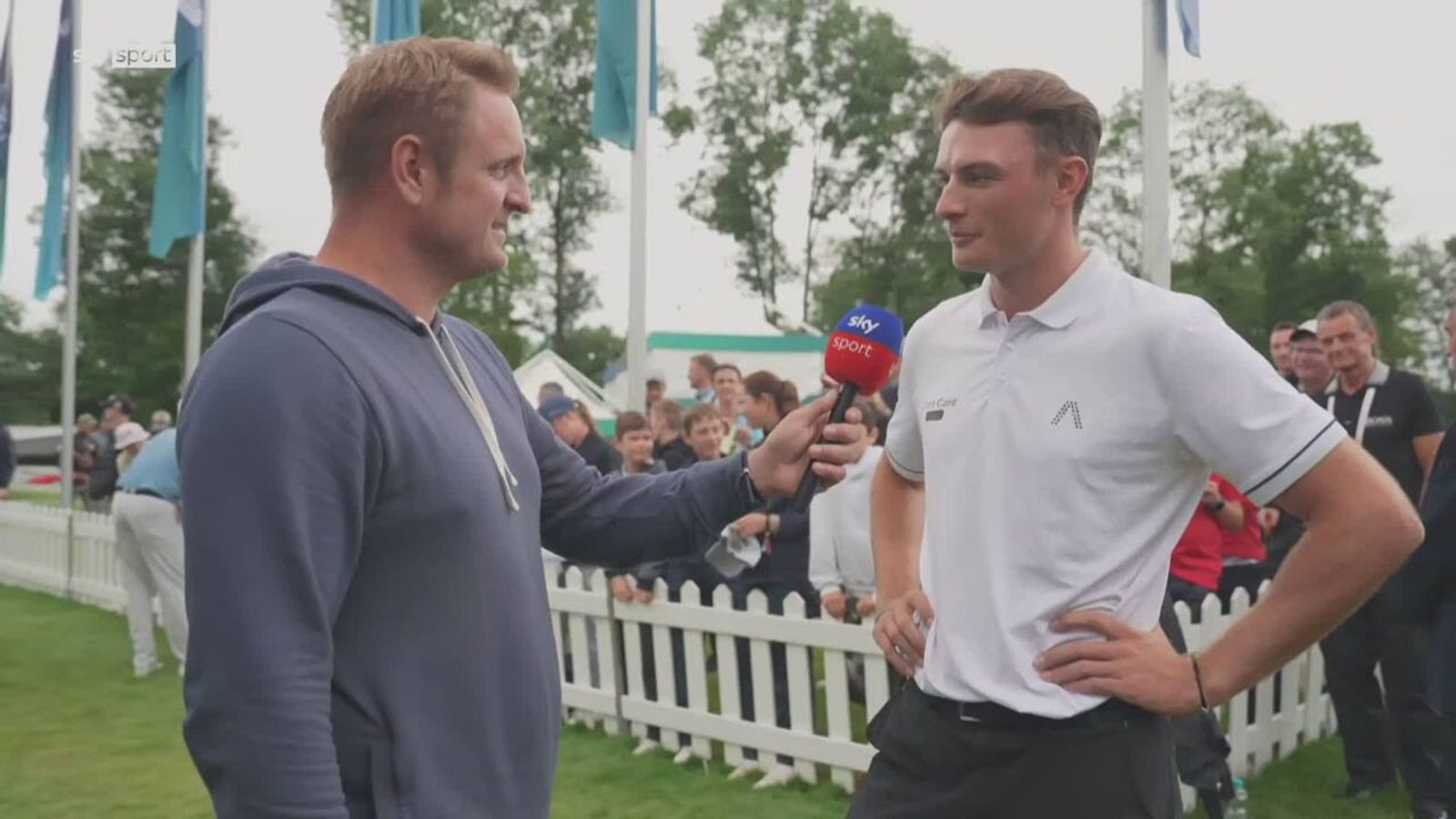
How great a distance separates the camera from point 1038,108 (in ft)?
8.03

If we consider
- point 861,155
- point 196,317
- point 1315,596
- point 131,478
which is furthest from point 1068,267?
point 861,155

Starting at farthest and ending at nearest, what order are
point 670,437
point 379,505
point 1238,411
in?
point 670,437
point 1238,411
point 379,505

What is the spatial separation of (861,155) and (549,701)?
1934 inches

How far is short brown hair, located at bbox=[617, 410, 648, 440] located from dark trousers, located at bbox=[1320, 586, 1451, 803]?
13.7ft

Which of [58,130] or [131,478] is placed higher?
[58,130]

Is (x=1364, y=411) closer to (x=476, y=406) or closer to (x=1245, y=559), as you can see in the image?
(x=1245, y=559)

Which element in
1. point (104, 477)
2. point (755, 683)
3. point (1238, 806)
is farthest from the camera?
point (104, 477)

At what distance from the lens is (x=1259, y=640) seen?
2.22 meters

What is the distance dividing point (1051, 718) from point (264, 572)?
1.44 meters

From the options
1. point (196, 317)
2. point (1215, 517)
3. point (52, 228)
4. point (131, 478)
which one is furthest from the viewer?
point (52, 228)

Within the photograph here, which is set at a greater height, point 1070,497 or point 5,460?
point 1070,497

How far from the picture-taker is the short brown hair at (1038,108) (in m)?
2.45

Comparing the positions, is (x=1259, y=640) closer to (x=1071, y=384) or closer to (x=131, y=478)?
(x=1071, y=384)

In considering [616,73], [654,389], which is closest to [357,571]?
[616,73]
